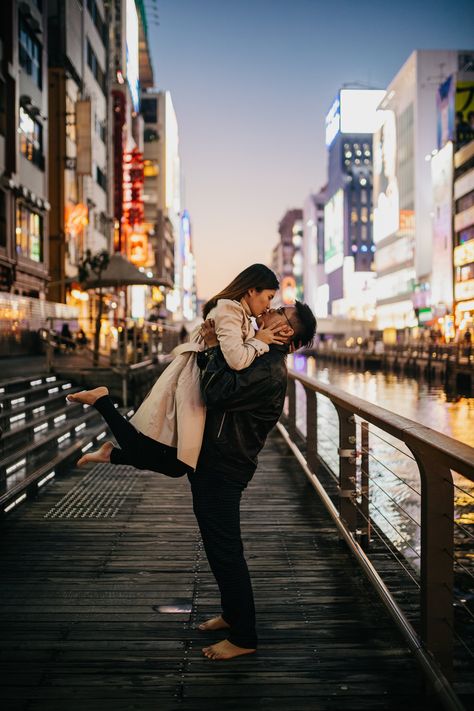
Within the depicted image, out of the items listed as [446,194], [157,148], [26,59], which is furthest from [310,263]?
[26,59]

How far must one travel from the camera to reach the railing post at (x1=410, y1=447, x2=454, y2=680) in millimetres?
2863

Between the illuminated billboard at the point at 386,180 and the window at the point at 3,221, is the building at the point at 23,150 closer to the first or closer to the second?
the window at the point at 3,221

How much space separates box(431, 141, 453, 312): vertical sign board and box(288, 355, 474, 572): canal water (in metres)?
28.8

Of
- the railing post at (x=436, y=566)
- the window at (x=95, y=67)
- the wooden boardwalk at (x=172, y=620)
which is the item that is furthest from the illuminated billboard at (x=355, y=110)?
the railing post at (x=436, y=566)

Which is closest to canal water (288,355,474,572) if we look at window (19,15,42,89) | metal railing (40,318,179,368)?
metal railing (40,318,179,368)

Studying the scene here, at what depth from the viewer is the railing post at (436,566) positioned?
2.86 meters

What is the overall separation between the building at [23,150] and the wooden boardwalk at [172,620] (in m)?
21.5

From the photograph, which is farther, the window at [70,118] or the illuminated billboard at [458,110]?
the illuminated billboard at [458,110]

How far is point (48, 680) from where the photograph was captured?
125 inches

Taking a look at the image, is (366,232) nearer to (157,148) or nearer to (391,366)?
(157,148)

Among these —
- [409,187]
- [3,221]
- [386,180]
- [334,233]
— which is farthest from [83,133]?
[334,233]

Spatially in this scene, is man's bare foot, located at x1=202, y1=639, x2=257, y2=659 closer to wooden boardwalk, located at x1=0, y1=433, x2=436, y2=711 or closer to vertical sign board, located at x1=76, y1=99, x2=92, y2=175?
wooden boardwalk, located at x1=0, y1=433, x2=436, y2=711

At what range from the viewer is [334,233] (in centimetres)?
15200

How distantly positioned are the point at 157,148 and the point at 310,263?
79.7 m
